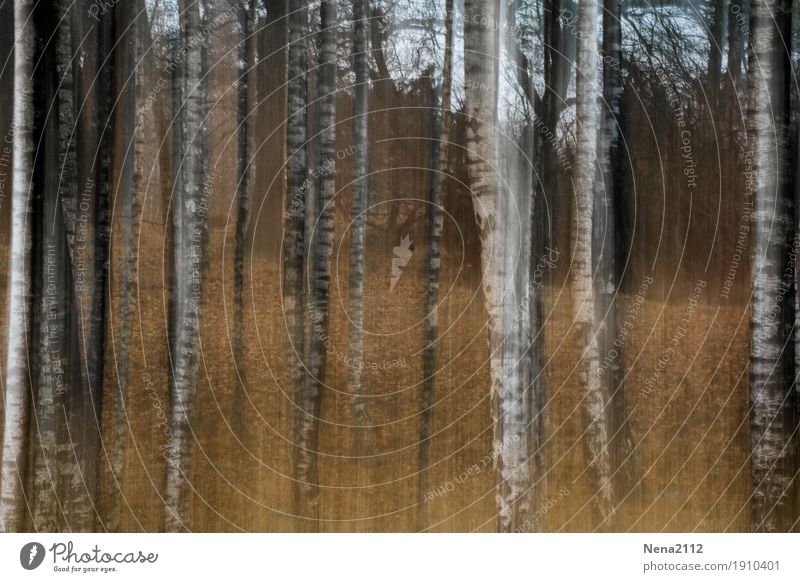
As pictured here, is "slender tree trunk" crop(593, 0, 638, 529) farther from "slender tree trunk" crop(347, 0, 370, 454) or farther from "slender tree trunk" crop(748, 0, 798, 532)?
"slender tree trunk" crop(347, 0, 370, 454)

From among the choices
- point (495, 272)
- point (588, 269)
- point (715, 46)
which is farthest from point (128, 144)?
point (715, 46)

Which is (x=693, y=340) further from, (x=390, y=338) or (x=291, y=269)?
(x=291, y=269)

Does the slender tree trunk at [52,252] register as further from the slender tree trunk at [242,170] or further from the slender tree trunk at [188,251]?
the slender tree trunk at [242,170]

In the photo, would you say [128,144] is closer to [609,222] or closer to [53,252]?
[53,252]

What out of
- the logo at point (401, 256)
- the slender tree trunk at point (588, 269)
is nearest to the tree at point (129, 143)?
the logo at point (401, 256)

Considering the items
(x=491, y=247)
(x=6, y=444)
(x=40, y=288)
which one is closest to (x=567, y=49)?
(x=491, y=247)
